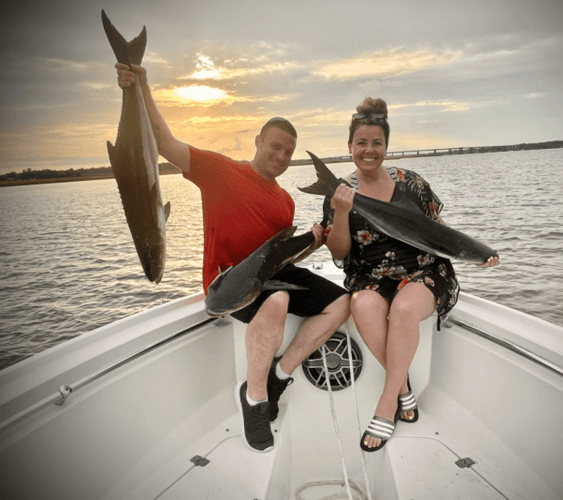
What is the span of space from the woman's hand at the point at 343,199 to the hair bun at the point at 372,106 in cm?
50

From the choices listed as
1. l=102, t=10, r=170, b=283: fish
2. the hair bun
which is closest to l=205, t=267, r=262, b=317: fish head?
l=102, t=10, r=170, b=283: fish

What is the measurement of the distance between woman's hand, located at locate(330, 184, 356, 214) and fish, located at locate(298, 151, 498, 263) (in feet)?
0.29

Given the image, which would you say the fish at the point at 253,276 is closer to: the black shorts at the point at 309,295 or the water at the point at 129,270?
the black shorts at the point at 309,295

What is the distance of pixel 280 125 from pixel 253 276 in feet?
3.25

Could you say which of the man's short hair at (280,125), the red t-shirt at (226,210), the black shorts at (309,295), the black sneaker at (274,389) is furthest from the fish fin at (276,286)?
the man's short hair at (280,125)

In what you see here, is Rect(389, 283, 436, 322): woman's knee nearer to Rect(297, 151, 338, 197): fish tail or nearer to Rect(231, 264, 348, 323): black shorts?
Rect(231, 264, 348, 323): black shorts

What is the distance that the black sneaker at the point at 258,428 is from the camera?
82.7 inches

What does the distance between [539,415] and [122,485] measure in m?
2.02

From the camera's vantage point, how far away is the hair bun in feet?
7.66

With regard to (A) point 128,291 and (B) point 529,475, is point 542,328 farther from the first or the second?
(A) point 128,291

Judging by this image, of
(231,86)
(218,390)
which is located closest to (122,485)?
(218,390)

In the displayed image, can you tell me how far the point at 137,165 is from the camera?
165 centimetres

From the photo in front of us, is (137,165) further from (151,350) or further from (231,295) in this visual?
(151,350)

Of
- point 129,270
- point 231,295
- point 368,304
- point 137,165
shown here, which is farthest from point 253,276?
point 129,270
